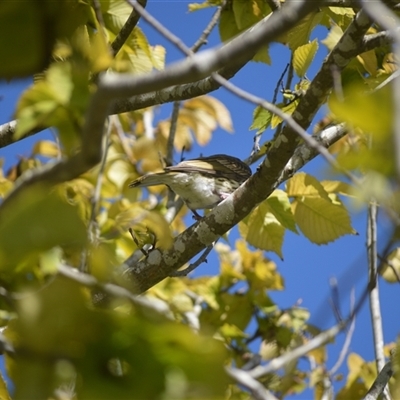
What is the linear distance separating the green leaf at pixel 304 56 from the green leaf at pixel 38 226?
6.02ft

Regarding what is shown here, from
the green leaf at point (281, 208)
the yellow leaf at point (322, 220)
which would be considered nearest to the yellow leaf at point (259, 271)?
the yellow leaf at point (322, 220)

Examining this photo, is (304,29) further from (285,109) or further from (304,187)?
(304,187)

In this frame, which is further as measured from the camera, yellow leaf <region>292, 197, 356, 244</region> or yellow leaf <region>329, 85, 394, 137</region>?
yellow leaf <region>292, 197, 356, 244</region>

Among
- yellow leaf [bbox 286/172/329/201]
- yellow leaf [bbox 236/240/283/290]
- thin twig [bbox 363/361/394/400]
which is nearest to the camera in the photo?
thin twig [bbox 363/361/394/400]

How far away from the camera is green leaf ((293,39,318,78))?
2584 millimetres

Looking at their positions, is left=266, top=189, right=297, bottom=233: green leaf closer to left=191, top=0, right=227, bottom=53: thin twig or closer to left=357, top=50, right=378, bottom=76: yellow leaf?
left=357, top=50, right=378, bottom=76: yellow leaf

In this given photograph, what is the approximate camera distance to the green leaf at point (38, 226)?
0.94m

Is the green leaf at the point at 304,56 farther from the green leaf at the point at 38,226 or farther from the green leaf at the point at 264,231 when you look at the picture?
the green leaf at the point at 38,226

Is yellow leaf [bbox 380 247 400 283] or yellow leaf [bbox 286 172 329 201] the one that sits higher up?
yellow leaf [bbox 286 172 329 201]

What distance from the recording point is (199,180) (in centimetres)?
435

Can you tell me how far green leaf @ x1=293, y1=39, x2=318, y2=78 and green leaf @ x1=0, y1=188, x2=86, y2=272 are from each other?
6.02 ft

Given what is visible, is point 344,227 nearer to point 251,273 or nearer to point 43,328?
point 251,273

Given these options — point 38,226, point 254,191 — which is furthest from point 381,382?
point 38,226

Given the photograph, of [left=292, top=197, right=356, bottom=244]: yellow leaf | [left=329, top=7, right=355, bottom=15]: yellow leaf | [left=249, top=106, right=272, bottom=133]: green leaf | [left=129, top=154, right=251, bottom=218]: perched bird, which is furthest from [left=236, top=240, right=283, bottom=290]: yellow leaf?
[left=329, top=7, right=355, bottom=15]: yellow leaf
